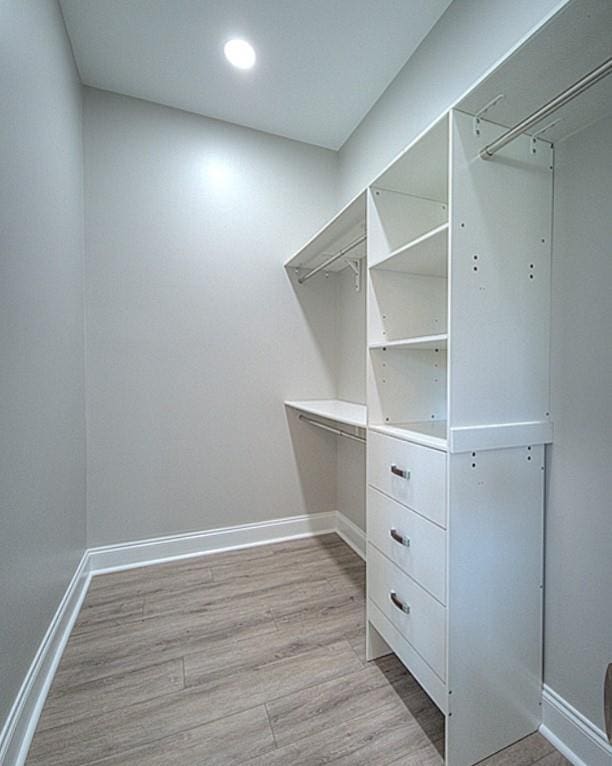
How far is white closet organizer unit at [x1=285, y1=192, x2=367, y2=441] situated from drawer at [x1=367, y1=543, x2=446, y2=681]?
2.29 ft

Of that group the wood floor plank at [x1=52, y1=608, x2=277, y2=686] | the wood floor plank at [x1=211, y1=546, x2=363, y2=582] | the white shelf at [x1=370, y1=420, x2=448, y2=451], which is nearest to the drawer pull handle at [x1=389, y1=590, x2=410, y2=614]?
the white shelf at [x1=370, y1=420, x2=448, y2=451]

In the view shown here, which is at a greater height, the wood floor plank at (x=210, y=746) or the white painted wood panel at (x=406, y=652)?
the white painted wood panel at (x=406, y=652)

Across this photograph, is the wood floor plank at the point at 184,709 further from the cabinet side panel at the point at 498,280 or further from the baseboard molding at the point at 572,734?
the cabinet side panel at the point at 498,280

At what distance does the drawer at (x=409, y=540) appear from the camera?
1076mm

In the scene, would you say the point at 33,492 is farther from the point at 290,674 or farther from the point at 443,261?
the point at 443,261

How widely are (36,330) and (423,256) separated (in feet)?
4.89

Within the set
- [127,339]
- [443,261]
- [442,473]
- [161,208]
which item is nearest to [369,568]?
[442,473]

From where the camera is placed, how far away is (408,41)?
172cm

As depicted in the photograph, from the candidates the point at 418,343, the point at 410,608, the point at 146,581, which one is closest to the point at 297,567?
the point at 146,581

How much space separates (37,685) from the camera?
125 centimetres

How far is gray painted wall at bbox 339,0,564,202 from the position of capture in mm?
1292

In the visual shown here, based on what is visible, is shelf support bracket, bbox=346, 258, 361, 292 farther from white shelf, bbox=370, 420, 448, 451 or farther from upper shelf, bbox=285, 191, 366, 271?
white shelf, bbox=370, 420, 448, 451

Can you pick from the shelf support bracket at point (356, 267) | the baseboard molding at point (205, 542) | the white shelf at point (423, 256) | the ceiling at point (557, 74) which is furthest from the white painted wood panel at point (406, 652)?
the shelf support bracket at point (356, 267)

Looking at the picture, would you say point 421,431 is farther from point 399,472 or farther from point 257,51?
point 257,51
